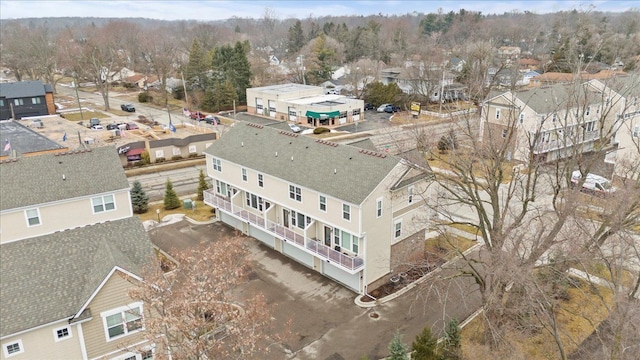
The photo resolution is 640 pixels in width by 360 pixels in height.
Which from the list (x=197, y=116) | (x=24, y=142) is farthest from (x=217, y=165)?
(x=197, y=116)

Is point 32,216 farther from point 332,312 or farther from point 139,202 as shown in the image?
point 332,312

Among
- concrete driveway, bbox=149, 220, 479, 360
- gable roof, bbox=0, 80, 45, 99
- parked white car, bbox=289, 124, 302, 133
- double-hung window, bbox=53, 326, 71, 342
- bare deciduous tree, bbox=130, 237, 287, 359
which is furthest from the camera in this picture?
gable roof, bbox=0, 80, 45, 99

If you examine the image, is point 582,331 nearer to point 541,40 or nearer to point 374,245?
point 374,245

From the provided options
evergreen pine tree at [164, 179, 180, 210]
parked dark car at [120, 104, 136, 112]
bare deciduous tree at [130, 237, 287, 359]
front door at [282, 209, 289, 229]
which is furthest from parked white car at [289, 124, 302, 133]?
bare deciduous tree at [130, 237, 287, 359]

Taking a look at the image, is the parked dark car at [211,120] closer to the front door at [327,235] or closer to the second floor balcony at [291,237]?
the second floor balcony at [291,237]

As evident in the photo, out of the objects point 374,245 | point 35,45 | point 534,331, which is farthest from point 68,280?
point 35,45

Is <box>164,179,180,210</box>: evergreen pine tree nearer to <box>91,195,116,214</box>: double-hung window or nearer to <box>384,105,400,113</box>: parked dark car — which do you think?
<box>91,195,116,214</box>: double-hung window

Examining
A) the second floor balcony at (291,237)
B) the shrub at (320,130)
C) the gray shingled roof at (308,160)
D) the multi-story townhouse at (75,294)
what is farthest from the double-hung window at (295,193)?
the shrub at (320,130)
